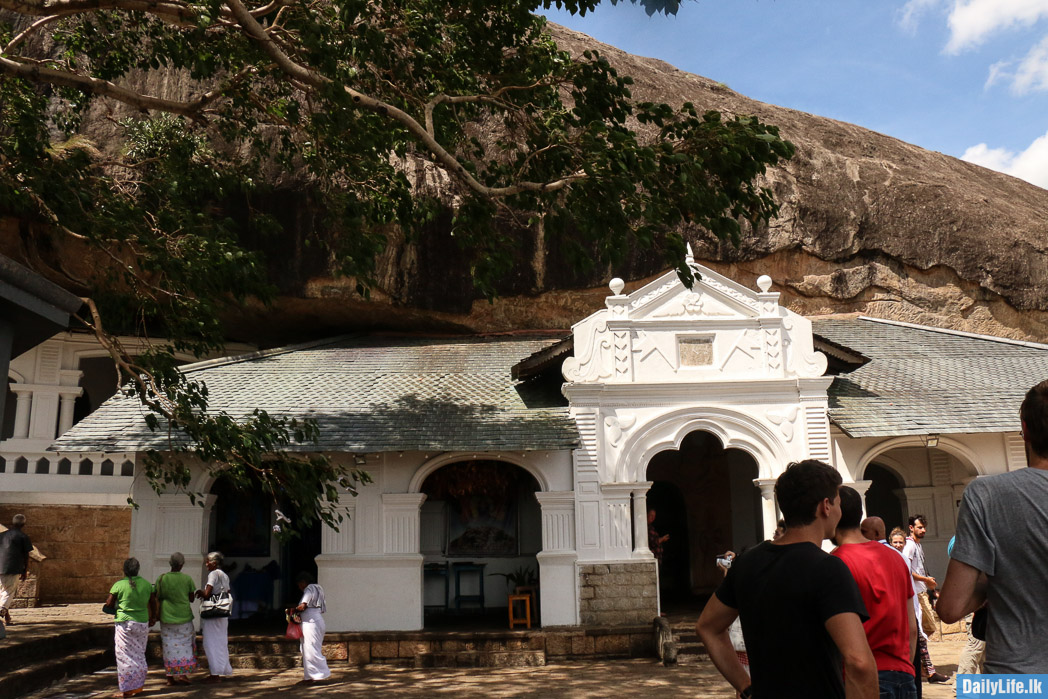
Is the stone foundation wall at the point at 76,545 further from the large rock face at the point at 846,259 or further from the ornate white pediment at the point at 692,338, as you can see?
the ornate white pediment at the point at 692,338

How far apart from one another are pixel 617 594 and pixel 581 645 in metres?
0.93

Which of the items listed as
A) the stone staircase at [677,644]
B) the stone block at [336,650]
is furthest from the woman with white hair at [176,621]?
the stone staircase at [677,644]

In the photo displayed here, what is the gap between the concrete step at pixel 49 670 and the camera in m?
9.26

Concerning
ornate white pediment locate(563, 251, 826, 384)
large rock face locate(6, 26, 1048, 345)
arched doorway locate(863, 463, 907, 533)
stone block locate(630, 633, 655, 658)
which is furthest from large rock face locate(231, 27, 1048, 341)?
stone block locate(630, 633, 655, 658)

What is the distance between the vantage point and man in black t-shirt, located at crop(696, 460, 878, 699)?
2762mm

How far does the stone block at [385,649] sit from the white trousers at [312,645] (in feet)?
4.53

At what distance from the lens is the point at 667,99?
19.6m

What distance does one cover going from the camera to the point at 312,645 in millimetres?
10258

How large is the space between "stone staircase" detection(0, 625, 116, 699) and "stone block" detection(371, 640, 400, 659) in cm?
361

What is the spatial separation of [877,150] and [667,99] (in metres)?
5.50

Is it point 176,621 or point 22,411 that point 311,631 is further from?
point 22,411

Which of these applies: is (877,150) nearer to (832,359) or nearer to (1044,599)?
(832,359)

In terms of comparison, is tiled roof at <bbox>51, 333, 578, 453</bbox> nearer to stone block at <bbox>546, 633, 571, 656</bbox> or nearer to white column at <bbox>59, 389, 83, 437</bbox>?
stone block at <bbox>546, 633, 571, 656</bbox>

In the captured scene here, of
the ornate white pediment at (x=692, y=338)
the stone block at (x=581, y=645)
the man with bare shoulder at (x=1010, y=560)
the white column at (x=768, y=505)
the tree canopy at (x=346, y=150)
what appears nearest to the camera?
the man with bare shoulder at (x=1010, y=560)
